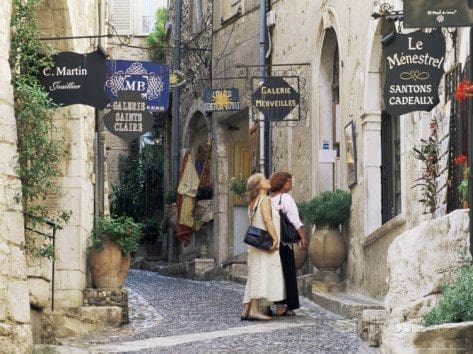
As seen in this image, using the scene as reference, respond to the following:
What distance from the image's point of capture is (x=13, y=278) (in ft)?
27.5

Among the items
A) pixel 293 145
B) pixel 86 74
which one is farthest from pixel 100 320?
pixel 293 145

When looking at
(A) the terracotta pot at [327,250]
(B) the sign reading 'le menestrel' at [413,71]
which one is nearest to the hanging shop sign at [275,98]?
(A) the terracotta pot at [327,250]

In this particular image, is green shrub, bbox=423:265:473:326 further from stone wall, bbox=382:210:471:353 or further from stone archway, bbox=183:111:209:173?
stone archway, bbox=183:111:209:173

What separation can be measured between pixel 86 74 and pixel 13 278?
2.96 m

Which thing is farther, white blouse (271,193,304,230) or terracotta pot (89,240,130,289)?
white blouse (271,193,304,230)

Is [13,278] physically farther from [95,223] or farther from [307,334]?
[95,223]

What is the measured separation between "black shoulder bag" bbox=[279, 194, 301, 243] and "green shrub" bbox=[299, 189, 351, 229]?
2.51 metres

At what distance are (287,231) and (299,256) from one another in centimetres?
399

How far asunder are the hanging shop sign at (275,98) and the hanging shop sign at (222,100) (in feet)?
6.51

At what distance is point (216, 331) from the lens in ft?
35.4

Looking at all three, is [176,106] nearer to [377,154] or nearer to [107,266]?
[377,154]

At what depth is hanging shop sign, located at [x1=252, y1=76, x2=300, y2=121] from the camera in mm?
17250

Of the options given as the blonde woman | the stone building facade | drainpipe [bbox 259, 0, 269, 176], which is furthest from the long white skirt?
the stone building facade

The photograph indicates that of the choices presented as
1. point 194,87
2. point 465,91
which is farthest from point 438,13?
point 194,87
